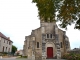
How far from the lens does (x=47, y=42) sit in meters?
31.4

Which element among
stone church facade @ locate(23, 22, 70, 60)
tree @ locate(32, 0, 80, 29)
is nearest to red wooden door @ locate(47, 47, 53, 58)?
stone church facade @ locate(23, 22, 70, 60)

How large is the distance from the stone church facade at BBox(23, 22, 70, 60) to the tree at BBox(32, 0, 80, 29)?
1710cm

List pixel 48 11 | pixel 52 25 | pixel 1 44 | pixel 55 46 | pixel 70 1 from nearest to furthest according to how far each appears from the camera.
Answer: pixel 70 1, pixel 48 11, pixel 55 46, pixel 52 25, pixel 1 44

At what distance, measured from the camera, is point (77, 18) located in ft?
41.5

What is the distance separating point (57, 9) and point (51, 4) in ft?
3.93

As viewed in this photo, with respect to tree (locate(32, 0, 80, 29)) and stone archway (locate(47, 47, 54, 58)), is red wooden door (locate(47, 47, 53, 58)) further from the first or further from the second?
tree (locate(32, 0, 80, 29))

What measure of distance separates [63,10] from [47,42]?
2038 cm

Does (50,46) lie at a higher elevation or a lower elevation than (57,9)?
lower

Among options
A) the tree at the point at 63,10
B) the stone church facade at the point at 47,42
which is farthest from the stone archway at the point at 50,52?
the tree at the point at 63,10

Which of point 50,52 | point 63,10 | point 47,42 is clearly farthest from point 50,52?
point 63,10

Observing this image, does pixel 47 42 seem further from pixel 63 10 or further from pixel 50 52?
pixel 63 10

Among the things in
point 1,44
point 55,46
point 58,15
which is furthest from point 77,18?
point 1,44

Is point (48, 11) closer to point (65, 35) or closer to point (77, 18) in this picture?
point (77, 18)

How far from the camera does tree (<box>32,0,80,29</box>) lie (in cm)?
1130
